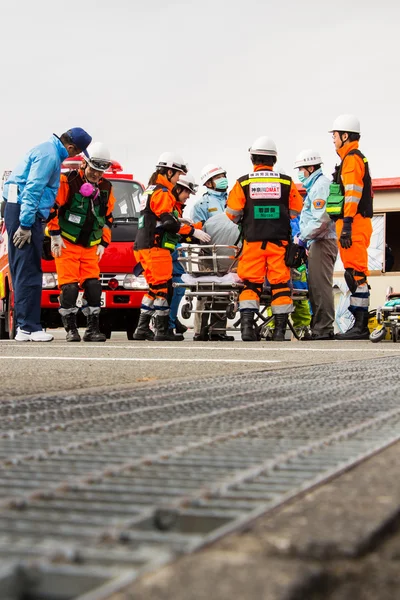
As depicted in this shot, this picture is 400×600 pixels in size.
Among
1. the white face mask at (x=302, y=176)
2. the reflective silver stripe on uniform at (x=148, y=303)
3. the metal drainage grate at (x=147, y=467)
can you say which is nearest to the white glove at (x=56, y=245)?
the reflective silver stripe on uniform at (x=148, y=303)

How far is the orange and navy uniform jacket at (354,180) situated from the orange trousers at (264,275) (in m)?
0.90

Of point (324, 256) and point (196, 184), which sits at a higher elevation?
point (196, 184)

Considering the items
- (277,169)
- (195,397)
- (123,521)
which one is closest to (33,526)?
(123,521)

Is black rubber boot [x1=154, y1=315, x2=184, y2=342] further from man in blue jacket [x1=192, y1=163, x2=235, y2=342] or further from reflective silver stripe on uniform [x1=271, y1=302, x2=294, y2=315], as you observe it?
reflective silver stripe on uniform [x1=271, y1=302, x2=294, y2=315]

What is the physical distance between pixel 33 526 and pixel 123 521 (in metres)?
0.14

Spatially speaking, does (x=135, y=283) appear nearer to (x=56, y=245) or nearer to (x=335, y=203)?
(x=56, y=245)

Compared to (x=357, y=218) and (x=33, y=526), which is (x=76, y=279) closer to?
(x=357, y=218)

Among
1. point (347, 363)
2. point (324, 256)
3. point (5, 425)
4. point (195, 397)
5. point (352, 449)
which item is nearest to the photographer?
point (352, 449)

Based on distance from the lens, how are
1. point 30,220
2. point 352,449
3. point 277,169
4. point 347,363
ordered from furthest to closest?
point 277,169 < point 30,220 < point 347,363 < point 352,449

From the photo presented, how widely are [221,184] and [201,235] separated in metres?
1.29

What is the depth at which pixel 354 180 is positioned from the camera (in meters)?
11.2

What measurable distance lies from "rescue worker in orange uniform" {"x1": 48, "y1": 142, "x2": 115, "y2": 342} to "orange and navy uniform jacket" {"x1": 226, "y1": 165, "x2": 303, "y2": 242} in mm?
1449

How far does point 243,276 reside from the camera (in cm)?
1108

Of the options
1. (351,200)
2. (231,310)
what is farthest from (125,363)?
(351,200)
